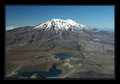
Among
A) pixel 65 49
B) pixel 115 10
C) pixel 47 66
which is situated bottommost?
pixel 47 66

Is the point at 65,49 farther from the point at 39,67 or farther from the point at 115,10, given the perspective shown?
Result: the point at 115,10

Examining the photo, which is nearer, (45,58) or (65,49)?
(45,58)
